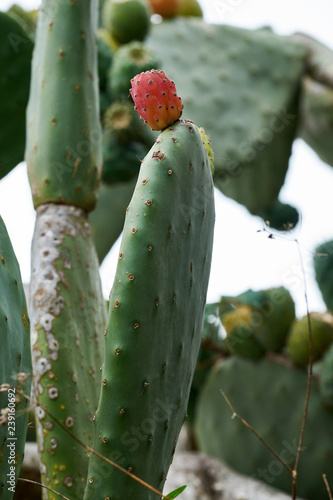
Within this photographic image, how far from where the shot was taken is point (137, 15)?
204cm

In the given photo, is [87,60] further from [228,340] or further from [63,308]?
[228,340]

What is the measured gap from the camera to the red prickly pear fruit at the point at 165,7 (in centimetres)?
229

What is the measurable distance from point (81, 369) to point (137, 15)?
137 centimetres

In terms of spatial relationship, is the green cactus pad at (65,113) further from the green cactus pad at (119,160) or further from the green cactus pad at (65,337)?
the green cactus pad at (119,160)

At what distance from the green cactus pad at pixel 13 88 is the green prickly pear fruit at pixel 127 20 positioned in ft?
1.97

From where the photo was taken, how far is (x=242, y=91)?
2105 mm

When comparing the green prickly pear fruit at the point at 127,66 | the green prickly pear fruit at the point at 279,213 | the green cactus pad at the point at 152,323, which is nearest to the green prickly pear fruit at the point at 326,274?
the green prickly pear fruit at the point at 279,213

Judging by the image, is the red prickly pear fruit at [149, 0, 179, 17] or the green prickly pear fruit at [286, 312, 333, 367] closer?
the green prickly pear fruit at [286, 312, 333, 367]

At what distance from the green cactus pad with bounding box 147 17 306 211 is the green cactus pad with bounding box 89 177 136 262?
1.06 feet

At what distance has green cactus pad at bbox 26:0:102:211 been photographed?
3.60ft

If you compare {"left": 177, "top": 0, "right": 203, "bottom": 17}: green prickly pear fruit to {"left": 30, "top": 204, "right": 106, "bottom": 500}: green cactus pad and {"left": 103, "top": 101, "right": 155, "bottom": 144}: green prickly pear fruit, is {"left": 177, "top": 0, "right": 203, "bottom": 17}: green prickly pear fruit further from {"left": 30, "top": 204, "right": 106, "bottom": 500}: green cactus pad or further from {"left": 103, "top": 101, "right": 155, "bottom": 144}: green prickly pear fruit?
{"left": 30, "top": 204, "right": 106, "bottom": 500}: green cactus pad

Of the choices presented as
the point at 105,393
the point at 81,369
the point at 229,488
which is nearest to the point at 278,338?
the point at 229,488

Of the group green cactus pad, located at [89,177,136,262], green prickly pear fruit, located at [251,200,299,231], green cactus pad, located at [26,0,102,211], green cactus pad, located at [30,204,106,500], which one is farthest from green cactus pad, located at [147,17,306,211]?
green cactus pad, located at [30,204,106,500]

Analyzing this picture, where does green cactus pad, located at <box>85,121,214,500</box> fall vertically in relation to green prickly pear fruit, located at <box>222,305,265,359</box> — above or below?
above
